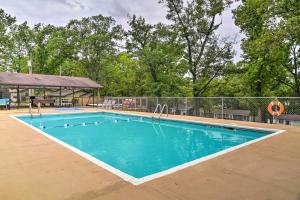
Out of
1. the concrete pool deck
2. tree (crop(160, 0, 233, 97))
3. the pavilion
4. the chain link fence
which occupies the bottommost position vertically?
the concrete pool deck

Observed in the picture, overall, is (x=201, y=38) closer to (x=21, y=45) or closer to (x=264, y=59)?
(x=264, y=59)

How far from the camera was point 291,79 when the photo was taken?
19188 mm

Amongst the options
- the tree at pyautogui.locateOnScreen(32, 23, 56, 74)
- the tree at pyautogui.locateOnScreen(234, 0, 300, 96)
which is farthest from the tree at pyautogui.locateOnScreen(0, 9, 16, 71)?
the tree at pyautogui.locateOnScreen(234, 0, 300, 96)

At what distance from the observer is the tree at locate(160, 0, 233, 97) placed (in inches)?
714

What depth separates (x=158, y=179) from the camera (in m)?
3.03

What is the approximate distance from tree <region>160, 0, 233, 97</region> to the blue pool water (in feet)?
29.9

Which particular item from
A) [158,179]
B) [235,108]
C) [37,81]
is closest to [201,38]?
[235,108]

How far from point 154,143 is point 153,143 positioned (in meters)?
0.03

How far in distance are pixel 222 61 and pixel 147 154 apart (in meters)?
14.5

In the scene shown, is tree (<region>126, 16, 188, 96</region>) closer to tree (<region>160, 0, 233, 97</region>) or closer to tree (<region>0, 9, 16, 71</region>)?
tree (<region>160, 0, 233, 97</region>)

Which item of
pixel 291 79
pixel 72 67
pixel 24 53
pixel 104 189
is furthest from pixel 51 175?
pixel 24 53

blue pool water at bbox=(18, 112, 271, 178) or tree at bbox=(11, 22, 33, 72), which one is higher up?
tree at bbox=(11, 22, 33, 72)

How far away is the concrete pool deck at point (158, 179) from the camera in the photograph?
101 inches

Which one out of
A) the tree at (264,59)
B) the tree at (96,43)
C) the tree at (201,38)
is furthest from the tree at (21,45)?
the tree at (264,59)
